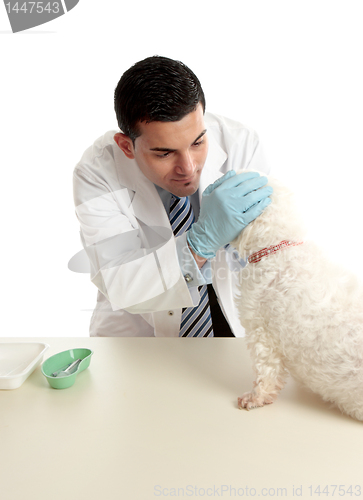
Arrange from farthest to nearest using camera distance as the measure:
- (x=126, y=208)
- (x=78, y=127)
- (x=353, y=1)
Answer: (x=78, y=127)
(x=353, y=1)
(x=126, y=208)

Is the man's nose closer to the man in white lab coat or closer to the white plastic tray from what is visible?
the man in white lab coat

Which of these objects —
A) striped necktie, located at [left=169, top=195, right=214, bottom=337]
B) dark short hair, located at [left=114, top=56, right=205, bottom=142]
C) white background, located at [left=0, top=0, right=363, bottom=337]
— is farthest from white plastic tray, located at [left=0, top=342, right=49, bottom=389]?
white background, located at [left=0, top=0, right=363, bottom=337]

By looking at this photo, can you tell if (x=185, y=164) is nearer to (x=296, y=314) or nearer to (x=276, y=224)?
(x=276, y=224)

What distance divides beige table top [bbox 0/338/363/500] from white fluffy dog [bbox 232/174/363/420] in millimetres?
74

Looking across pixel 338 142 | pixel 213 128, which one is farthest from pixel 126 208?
pixel 338 142

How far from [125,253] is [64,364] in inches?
16.6

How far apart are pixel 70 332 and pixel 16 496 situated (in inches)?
63.2

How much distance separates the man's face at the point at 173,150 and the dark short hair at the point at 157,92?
0.09 feet

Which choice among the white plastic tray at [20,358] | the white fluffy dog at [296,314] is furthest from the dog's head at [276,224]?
the white plastic tray at [20,358]

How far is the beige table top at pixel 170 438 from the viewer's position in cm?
73

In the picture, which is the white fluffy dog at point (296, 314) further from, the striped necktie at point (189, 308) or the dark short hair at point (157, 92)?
the striped necktie at point (189, 308)

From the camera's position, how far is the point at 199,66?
187 cm

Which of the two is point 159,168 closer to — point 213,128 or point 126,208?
point 126,208

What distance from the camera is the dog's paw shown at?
36.6 inches
